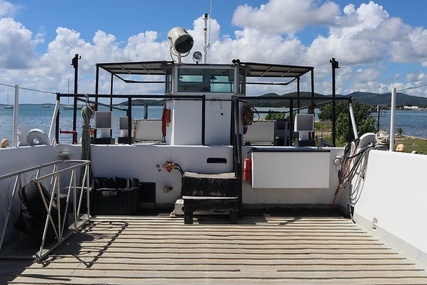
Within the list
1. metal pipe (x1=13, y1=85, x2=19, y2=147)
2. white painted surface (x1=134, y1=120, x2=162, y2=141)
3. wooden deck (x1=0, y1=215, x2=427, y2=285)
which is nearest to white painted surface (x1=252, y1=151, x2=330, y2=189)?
wooden deck (x1=0, y1=215, x2=427, y2=285)

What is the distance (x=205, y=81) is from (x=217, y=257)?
4065mm

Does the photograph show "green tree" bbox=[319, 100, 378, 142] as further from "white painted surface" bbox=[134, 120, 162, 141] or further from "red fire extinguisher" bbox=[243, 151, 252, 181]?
"red fire extinguisher" bbox=[243, 151, 252, 181]

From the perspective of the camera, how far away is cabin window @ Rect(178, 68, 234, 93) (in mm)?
8109

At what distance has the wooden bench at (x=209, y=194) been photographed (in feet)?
20.9

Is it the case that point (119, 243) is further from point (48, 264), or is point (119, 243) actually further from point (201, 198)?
point (201, 198)

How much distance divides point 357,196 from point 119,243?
355cm

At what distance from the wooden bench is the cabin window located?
199 centimetres

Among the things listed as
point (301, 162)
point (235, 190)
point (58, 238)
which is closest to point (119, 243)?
point (58, 238)

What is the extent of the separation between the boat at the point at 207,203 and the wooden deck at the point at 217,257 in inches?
0.8

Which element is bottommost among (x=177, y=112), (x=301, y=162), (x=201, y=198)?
(x=201, y=198)

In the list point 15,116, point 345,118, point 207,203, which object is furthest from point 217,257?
point 345,118

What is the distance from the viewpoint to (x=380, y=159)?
593 centimetres

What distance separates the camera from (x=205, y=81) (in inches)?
320

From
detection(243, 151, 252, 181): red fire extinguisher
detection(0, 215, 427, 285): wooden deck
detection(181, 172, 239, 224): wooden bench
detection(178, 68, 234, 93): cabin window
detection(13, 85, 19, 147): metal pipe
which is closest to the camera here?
Result: detection(0, 215, 427, 285): wooden deck
